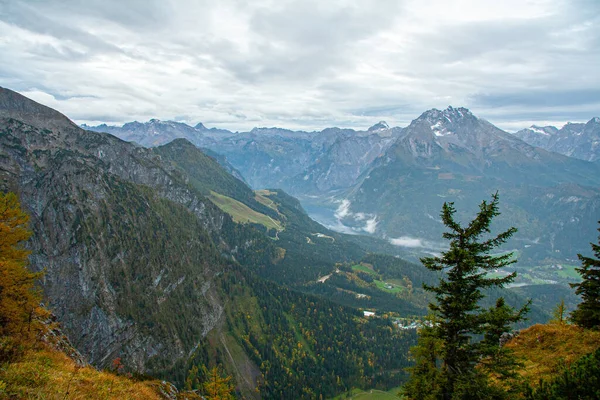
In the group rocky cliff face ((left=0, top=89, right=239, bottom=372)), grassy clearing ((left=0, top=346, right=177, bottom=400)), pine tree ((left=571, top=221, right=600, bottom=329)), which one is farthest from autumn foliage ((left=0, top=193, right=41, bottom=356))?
rocky cliff face ((left=0, top=89, right=239, bottom=372))

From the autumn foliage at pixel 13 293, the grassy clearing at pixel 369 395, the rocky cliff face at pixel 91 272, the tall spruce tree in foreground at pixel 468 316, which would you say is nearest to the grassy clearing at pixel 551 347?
the tall spruce tree in foreground at pixel 468 316

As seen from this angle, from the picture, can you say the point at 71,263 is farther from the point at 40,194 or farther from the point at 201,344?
the point at 201,344

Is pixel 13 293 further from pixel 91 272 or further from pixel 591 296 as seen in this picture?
pixel 91 272

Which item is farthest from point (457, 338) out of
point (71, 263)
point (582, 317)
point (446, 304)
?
point (71, 263)

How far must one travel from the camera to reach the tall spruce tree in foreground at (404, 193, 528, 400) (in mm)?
25266

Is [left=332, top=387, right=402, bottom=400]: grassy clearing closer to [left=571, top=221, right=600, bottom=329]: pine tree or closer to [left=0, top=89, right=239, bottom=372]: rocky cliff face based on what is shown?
[left=0, top=89, right=239, bottom=372]: rocky cliff face

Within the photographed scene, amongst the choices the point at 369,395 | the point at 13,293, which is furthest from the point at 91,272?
the point at 369,395

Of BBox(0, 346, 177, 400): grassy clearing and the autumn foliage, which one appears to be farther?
the autumn foliage

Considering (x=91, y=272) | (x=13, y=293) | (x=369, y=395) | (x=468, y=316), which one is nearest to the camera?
(x=468, y=316)

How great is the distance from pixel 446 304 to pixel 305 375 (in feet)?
645

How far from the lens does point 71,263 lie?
516 ft

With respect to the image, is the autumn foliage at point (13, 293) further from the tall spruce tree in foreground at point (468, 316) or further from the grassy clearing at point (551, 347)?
the grassy clearing at point (551, 347)

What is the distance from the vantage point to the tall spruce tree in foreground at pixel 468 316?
25266mm

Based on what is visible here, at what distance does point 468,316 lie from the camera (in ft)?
87.6
